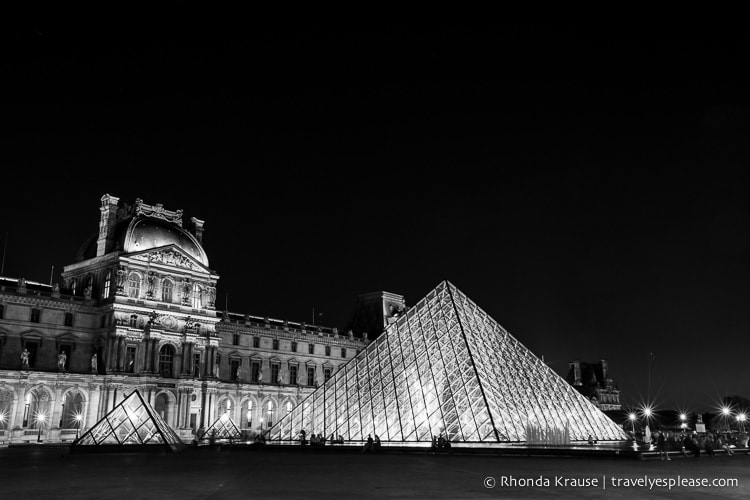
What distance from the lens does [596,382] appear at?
102938 millimetres

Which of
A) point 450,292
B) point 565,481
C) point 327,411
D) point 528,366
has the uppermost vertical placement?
point 450,292

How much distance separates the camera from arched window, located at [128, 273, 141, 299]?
45469 millimetres

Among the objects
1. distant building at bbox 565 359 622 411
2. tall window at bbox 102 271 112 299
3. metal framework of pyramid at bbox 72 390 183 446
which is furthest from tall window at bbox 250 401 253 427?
distant building at bbox 565 359 622 411

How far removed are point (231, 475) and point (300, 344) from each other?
45.5 m

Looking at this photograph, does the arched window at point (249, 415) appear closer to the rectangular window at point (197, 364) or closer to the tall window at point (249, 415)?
the tall window at point (249, 415)

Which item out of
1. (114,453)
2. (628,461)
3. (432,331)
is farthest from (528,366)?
(114,453)

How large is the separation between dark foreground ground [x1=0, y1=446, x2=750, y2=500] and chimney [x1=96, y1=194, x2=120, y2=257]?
109 feet

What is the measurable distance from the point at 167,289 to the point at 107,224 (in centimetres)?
631

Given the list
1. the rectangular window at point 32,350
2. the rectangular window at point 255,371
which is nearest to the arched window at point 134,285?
the rectangular window at point 32,350

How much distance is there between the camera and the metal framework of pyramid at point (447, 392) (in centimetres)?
2581

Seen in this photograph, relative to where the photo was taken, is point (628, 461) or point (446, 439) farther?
point (446, 439)

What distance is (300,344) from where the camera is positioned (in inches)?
2327

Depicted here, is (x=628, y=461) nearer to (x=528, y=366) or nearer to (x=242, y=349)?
(x=528, y=366)

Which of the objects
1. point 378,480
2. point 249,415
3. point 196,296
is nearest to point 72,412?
point 196,296
